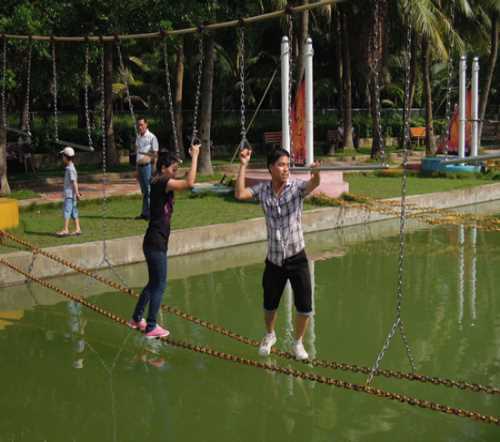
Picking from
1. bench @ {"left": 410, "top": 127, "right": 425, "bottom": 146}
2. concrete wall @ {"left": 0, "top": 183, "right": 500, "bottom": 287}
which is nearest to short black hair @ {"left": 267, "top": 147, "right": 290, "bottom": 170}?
concrete wall @ {"left": 0, "top": 183, "right": 500, "bottom": 287}

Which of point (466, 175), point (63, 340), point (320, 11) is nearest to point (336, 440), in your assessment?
point (63, 340)

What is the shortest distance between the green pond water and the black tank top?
1221mm

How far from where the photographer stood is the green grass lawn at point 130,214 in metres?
13.0

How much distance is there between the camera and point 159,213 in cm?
761

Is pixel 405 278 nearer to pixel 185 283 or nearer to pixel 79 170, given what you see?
pixel 185 283

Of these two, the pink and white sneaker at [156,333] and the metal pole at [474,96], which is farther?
the metal pole at [474,96]

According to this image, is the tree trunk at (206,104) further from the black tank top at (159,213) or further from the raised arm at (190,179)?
the raised arm at (190,179)

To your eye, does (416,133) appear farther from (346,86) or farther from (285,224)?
(285,224)

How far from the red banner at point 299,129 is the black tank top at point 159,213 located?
1030 cm

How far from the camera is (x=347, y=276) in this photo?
11828 mm

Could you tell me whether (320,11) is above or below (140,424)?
above

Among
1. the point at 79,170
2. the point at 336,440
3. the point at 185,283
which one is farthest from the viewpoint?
the point at 79,170

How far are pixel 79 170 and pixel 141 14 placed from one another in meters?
7.36

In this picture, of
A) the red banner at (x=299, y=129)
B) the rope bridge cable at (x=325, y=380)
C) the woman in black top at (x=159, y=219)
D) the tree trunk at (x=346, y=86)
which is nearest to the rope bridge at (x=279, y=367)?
the rope bridge cable at (x=325, y=380)
